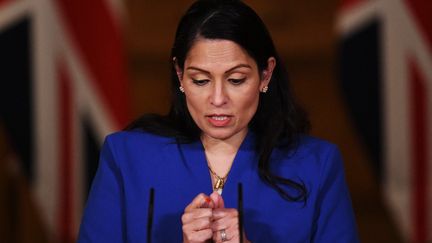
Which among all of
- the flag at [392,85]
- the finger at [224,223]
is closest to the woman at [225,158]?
the finger at [224,223]

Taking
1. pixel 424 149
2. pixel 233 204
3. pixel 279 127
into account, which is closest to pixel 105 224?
pixel 233 204

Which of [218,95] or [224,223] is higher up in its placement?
[218,95]

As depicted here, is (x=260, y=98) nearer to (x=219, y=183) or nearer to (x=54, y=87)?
(x=219, y=183)

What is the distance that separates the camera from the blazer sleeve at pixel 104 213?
1325mm

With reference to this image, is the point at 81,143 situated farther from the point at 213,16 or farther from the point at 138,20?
the point at 213,16

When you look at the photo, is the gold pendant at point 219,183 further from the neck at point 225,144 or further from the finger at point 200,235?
the finger at point 200,235

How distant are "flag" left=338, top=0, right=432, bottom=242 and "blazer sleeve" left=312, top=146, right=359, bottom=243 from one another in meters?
1.12

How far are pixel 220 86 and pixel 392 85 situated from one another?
4.26 ft

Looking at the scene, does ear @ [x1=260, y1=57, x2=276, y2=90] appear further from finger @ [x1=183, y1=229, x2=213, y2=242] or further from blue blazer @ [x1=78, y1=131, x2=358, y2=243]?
finger @ [x1=183, y1=229, x2=213, y2=242]

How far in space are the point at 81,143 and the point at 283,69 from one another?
3.93ft

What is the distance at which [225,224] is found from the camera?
1.23 meters

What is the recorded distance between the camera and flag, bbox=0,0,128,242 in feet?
8.10

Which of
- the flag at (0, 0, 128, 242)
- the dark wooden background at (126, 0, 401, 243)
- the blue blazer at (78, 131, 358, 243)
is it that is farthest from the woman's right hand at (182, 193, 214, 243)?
the flag at (0, 0, 128, 242)

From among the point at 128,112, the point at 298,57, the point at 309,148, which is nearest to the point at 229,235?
the point at 309,148
